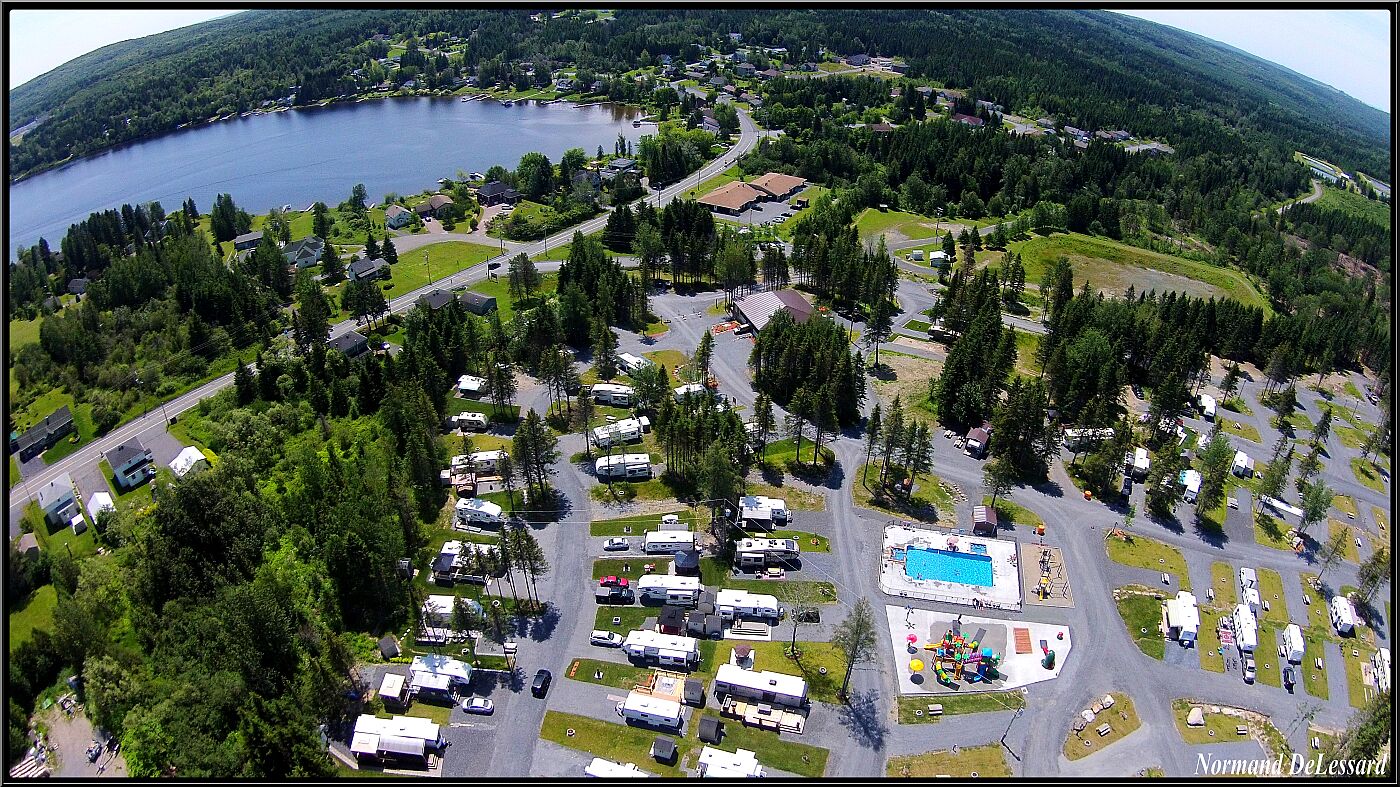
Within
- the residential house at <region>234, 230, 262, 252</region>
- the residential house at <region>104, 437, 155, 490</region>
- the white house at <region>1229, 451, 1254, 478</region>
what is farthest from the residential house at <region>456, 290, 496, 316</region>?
the white house at <region>1229, 451, 1254, 478</region>

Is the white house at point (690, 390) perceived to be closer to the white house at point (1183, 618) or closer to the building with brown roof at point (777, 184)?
the white house at point (1183, 618)

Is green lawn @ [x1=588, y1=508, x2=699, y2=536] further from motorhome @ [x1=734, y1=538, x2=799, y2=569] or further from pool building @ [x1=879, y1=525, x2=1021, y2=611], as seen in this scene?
pool building @ [x1=879, y1=525, x2=1021, y2=611]

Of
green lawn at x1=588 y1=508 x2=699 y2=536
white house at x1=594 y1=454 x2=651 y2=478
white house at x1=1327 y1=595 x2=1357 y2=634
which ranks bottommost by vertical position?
white house at x1=1327 y1=595 x2=1357 y2=634

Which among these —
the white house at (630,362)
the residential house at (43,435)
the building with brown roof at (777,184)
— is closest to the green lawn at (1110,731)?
the white house at (630,362)

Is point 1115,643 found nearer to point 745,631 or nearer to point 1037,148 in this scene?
point 745,631

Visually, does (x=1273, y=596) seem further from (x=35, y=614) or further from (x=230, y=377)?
(x=230, y=377)

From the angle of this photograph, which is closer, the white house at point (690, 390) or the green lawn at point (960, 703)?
the green lawn at point (960, 703)

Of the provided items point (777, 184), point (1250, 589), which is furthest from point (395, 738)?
point (777, 184)

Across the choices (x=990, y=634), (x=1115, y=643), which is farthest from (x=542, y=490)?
(x=1115, y=643)
